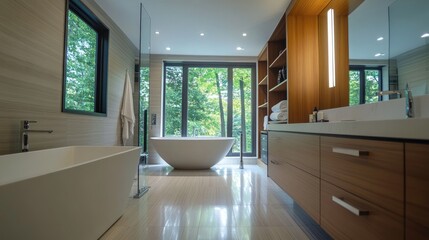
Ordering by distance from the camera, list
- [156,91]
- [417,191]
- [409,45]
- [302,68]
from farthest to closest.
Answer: [156,91]
[302,68]
[409,45]
[417,191]

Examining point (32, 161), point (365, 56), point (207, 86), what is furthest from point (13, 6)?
point (207, 86)

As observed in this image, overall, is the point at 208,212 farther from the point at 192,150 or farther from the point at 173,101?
the point at 173,101

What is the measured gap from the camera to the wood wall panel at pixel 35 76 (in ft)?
5.22

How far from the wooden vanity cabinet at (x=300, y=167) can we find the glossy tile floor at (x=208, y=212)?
28cm

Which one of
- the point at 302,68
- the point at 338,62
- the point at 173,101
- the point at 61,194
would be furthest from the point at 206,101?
the point at 61,194

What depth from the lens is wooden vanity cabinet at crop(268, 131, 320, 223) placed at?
1.33 metres

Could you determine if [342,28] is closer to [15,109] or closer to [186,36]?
[186,36]

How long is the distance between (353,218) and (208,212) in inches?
51.5

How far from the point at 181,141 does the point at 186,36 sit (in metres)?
1.80

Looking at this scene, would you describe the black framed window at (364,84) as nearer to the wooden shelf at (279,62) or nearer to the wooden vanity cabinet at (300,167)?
the wooden vanity cabinet at (300,167)

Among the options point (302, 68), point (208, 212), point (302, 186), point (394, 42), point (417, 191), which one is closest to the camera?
point (417, 191)

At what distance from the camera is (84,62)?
2.84 metres

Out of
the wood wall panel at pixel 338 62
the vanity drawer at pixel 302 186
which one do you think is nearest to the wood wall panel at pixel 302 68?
the wood wall panel at pixel 338 62

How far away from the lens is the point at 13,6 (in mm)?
1625
